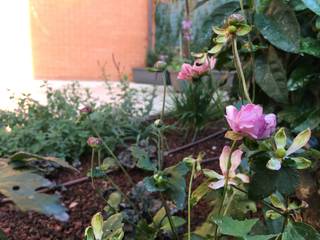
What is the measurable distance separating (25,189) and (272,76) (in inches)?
31.8

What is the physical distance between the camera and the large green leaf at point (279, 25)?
1.01 m

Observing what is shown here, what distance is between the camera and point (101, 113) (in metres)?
1.80

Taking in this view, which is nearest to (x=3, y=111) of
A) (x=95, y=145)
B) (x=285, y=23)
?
(x=95, y=145)

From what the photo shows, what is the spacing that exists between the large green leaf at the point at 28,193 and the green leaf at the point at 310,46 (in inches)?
29.1

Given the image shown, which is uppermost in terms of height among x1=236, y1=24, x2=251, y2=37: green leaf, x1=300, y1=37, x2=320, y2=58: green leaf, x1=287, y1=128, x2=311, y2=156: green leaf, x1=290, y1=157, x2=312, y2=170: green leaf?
x1=236, y1=24, x2=251, y2=37: green leaf

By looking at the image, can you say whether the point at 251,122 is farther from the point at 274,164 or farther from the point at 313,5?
the point at 313,5

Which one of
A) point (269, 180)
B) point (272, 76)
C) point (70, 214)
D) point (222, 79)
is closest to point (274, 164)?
point (269, 180)

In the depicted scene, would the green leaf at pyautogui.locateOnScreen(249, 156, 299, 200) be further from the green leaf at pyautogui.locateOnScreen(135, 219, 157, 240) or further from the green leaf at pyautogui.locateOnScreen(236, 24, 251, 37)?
the green leaf at pyautogui.locateOnScreen(135, 219, 157, 240)

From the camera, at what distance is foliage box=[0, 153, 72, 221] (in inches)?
23.4

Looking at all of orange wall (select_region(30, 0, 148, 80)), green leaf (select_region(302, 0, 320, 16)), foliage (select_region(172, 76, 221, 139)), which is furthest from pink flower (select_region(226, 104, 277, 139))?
orange wall (select_region(30, 0, 148, 80))

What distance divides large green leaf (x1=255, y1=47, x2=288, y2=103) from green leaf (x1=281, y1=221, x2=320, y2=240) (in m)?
0.63

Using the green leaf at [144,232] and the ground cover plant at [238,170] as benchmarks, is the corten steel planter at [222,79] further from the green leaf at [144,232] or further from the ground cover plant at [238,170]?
the green leaf at [144,232]

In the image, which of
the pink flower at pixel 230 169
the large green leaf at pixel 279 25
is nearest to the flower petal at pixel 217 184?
the pink flower at pixel 230 169

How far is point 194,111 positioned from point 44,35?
3.77 metres
